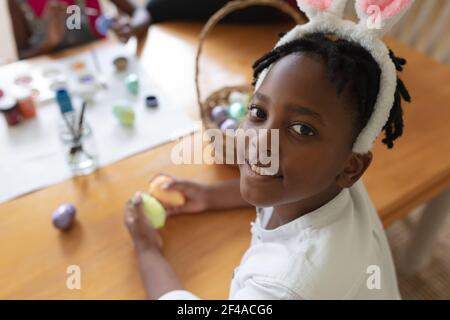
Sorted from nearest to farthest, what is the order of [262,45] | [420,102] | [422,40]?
[420,102] → [262,45] → [422,40]

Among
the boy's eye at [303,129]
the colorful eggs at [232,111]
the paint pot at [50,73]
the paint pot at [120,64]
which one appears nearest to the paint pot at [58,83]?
the paint pot at [50,73]

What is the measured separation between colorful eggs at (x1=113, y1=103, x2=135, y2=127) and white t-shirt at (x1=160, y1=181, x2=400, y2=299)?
45 centimetres

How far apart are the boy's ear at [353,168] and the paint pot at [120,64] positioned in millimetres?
767

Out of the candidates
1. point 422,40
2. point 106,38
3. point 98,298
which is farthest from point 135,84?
point 422,40

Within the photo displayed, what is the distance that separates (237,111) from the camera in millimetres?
908

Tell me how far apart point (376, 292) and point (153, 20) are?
1.03 m

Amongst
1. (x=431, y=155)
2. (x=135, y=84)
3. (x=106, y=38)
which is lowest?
→ (x=431, y=155)

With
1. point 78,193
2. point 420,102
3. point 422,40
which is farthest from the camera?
point 422,40

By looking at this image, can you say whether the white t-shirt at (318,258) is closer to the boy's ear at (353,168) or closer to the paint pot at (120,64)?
the boy's ear at (353,168)

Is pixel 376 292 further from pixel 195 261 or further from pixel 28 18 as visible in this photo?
pixel 28 18

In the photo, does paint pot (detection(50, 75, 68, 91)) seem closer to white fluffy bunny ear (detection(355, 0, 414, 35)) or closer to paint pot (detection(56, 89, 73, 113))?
paint pot (detection(56, 89, 73, 113))

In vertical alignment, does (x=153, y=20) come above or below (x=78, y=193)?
above

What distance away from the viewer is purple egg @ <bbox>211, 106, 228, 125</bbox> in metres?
0.91

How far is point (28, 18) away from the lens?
1358 mm
